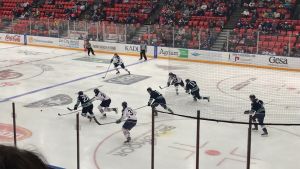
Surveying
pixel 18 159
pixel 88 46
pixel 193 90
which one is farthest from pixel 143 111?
pixel 88 46

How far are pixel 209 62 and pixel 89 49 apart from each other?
6243 millimetres

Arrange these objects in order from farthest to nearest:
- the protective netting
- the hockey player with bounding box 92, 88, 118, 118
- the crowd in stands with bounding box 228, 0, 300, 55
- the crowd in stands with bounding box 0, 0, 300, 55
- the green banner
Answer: the green banner, the crowd in stands with bounding box 0, 0, 300, 55, the crowd in stands with bounding box 228, 0, 300, 55, the protective netting, the hockey player with bounding box 92, 88, 118, 118

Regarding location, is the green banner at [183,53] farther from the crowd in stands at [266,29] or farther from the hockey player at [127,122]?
the hockey player at [127,122]

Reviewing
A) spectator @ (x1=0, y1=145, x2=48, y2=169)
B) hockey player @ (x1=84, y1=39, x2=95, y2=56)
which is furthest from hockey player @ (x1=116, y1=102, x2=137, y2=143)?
hockey player @ (x1=84, y1=39, x2=95, y2=56)

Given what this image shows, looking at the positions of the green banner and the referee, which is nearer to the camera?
the referee

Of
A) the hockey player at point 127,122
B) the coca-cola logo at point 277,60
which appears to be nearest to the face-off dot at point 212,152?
the hockey player at point 127,122

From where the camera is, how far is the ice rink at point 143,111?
25.1ft

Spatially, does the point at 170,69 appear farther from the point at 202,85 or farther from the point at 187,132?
the point at 187,132

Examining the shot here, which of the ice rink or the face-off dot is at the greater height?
the ice rink

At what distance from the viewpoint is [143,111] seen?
11.5m

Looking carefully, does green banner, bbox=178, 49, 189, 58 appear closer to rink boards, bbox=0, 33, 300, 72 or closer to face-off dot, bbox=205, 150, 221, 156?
rink boards, bbox=0, 33, 300, 72

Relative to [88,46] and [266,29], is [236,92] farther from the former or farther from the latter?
[88,46]

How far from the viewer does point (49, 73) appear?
57.3 ft

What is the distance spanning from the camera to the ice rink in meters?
7.65
